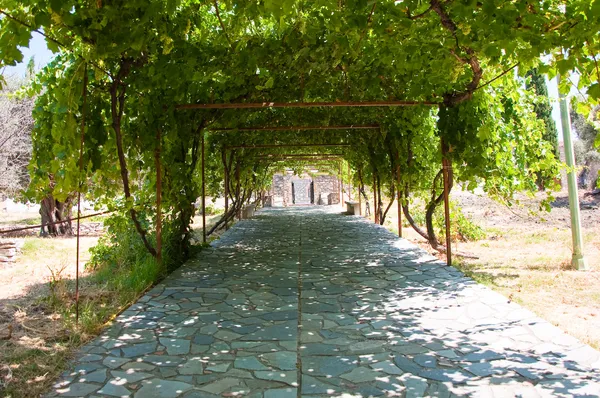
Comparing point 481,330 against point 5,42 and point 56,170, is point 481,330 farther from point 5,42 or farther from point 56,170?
point 5,42

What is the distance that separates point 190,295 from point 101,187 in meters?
1.96

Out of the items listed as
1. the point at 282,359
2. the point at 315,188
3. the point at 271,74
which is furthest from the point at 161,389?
the point at 315,188

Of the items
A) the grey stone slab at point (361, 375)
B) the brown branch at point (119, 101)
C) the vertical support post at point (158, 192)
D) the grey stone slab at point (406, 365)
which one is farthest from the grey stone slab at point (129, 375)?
the vertical support post at point (158, 192)

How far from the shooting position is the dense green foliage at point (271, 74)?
324cm

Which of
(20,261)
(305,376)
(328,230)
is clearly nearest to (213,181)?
(328,230)

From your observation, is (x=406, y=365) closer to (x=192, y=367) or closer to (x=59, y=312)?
(x=192, y=367)

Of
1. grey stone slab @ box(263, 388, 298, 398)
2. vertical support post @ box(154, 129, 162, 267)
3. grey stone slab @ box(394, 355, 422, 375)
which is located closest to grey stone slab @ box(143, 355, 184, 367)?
grey stone slab @ box(263, 388, 298, 398)

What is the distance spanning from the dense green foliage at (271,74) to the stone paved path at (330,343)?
1524 mm

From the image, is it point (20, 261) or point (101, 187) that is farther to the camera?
point (20, 261)

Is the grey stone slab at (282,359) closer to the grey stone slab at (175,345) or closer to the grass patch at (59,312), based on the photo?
the grey stone slab at (175,345)

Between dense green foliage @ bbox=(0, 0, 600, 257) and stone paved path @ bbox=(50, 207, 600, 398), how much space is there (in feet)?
5.00

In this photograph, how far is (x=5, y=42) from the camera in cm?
312

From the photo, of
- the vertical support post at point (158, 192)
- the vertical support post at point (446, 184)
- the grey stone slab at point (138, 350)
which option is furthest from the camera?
the vertical support post at point (446, 184)

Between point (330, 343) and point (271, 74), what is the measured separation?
3.79 metres
